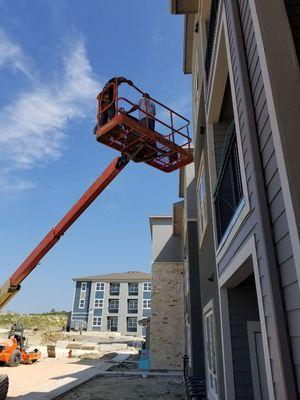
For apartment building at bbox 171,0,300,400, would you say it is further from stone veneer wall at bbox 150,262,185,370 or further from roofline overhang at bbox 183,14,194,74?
stone veneer wall at bbox 150,262,185,370

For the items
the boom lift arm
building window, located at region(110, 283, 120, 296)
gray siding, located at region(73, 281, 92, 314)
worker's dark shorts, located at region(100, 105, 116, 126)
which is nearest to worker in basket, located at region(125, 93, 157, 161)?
worker's dark shorts, located at region(100, 105, 116, 126)

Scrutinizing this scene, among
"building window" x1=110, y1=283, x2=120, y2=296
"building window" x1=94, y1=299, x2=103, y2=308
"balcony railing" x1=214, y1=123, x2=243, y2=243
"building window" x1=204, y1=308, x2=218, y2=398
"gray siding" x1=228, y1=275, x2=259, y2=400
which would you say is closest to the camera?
"gray siding" x1=228, y1=275, x2=259, y2=400

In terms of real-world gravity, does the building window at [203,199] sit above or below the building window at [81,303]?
below

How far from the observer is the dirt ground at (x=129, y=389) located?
39.1 feet

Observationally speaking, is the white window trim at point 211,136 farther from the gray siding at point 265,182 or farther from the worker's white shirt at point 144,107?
the worker's white shirt at point 144,107

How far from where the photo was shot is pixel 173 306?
70.5 feet

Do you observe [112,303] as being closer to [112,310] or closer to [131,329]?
[112,310]

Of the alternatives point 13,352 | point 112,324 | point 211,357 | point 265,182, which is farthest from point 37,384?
point 112,324

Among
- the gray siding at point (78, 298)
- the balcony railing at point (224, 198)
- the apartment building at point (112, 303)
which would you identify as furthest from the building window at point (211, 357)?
the gray siding at point (78, 298)

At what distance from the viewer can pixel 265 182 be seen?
3.07 m

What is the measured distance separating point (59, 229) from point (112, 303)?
48784 mm

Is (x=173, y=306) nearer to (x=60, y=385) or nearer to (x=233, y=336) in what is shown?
(x=60, y=385)

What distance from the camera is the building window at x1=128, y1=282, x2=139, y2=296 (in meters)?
59.5

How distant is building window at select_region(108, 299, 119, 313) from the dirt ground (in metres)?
42.5
